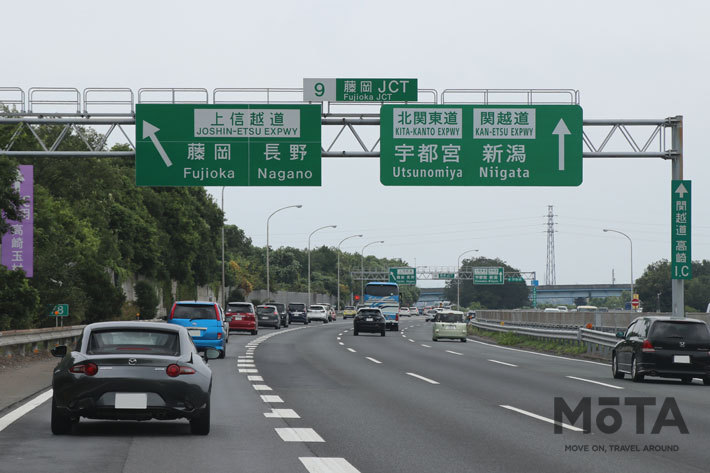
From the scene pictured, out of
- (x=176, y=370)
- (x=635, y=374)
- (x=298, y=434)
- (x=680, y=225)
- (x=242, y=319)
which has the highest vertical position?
(x=680, y=225)

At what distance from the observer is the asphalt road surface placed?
31.0 ft

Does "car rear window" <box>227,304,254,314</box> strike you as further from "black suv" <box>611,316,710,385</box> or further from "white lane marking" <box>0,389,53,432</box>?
"white lane marking" <box>0,389,53,432</box>

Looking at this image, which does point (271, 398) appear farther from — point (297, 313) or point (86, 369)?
point (297, 313)

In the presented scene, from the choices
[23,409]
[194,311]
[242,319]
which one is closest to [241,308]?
[242,319]

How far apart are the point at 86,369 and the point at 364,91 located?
20.9 m

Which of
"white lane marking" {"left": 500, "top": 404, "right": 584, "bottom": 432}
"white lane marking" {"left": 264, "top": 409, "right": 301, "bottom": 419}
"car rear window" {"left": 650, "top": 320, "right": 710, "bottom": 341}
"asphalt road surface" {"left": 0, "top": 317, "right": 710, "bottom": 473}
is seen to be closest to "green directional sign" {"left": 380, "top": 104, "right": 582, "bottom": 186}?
"car rear window" {"left": 650, "top": 320, "right": 710, "bottom": 341}

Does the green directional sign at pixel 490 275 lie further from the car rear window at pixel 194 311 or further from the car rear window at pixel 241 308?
the car rear window at pixel 194 311

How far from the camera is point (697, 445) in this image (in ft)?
37.0

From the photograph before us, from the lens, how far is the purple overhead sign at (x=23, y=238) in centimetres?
3203

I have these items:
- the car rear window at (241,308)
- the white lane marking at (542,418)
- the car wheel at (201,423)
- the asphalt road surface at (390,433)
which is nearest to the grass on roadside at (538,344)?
the car rear window at (241,308)

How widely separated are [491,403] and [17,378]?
31.4ft

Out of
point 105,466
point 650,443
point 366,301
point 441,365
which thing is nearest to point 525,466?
point 650,443

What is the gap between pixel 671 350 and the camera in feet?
71.6

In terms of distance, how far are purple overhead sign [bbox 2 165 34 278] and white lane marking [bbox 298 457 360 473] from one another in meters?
24.5
